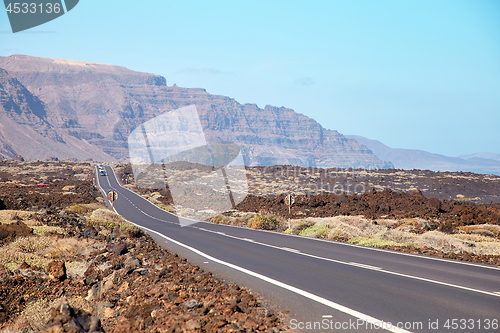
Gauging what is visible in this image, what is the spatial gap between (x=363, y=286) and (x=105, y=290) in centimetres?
590

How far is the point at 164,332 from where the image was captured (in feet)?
18.7

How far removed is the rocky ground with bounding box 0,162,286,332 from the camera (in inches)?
237

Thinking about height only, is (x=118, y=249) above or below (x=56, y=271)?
above

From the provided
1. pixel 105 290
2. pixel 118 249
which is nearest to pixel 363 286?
pixel 105 290

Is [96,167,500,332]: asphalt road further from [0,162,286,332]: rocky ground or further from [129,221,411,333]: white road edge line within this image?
[0,162,286,332]: rocky ground

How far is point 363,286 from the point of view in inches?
309

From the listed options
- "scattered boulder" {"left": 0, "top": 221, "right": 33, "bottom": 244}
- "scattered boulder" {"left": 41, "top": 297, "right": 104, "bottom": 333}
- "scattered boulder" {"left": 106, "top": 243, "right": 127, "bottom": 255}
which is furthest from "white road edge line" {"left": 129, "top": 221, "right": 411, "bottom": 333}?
"scattered boulder" {"left": 0, "top": 221, "right": 33, "bottom": 244}

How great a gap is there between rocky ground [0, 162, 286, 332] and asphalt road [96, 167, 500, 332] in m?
0.71

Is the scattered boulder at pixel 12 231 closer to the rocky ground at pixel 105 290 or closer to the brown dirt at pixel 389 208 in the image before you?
the rocky ground at pixel 105 290

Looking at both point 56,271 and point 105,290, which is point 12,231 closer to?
point 56,271

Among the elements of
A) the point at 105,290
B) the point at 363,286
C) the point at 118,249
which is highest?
the point at 363,286

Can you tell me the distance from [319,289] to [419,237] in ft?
34.9

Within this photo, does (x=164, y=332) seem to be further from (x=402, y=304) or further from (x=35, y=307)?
(x=35, y=307)

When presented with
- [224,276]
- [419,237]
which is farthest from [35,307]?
[419,237]
